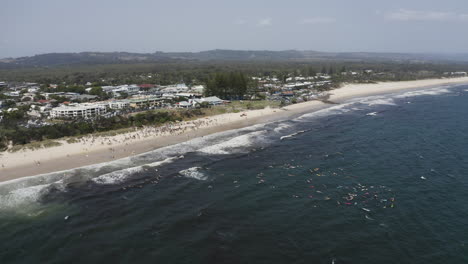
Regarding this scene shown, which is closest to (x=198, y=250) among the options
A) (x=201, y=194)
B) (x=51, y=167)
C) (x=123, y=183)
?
(x=201, y=194)

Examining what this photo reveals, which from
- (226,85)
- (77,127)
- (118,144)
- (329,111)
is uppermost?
(226,85)

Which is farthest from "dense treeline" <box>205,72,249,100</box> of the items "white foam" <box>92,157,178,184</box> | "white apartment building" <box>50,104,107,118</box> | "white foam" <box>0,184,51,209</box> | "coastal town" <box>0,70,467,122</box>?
"white foam" <box>0,184,51,209</box>

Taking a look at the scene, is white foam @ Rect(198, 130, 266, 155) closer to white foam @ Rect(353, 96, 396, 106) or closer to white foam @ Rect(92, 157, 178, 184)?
white foam @ Rect(92, 157, 178, 184)

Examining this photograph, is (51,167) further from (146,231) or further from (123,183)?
(146,231)

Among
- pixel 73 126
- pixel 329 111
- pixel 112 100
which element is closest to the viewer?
pixel 73 126

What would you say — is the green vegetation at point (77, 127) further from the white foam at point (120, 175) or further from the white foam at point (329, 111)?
the white foam at point (329, 111)

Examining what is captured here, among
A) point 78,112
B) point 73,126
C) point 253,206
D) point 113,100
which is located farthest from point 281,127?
point 113,100

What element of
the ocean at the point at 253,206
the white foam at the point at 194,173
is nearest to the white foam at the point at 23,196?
the ocean at the point at 253,206

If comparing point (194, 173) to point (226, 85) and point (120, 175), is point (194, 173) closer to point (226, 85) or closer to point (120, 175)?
point (120, 175)
